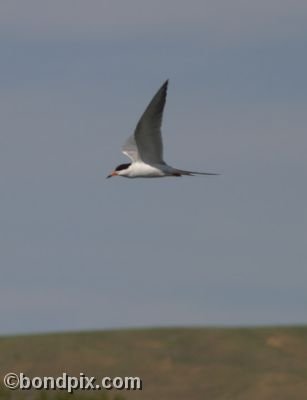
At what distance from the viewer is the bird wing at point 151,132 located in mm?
66938

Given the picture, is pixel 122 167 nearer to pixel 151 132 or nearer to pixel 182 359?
pixel 151 132

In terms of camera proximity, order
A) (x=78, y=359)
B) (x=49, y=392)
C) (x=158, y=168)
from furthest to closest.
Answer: (x=78, y=359)
(x=49, y=392)
(x=158, y=168)

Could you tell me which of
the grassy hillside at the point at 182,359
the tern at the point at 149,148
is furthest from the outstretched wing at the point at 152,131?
the grassy hillside at the point at 182,359

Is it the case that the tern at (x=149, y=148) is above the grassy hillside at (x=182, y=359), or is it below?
below

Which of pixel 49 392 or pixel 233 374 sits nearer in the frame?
pixel 49 392

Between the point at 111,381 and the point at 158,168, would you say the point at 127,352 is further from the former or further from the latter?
the point at 158,168

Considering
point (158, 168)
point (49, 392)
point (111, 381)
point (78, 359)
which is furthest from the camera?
point (78, 359)

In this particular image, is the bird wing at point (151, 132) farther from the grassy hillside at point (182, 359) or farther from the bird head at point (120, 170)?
the grassy hillside at point (182, 359)

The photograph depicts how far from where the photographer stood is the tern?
67.2 meters

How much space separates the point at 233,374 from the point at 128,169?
30470 mm

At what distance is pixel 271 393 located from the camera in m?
98.2

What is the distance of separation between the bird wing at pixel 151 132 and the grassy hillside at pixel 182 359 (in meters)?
26.4

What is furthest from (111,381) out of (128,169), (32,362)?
(128,169)

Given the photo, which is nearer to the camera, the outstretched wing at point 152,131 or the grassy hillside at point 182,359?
the outstretched wing at point 152,131
